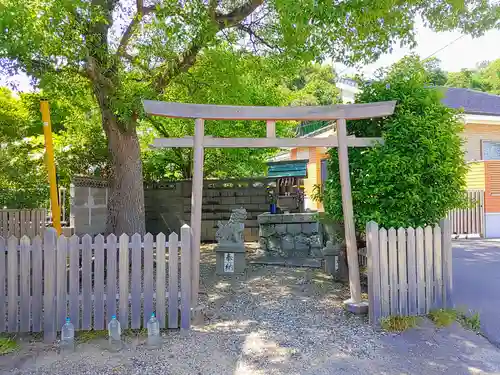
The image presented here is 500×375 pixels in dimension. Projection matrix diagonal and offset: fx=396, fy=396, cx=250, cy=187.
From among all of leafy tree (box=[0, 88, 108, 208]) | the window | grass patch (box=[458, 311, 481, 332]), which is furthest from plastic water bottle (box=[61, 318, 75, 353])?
the window

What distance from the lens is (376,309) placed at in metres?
4.61

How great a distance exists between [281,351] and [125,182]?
520 cm

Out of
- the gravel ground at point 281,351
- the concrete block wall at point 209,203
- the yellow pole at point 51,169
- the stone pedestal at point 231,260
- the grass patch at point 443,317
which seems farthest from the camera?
the concrete block wall at point 209,203

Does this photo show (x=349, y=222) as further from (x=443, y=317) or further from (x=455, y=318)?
(x=455, y=318)

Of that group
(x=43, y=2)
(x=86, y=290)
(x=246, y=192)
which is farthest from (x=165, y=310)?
(x=246, y=192)

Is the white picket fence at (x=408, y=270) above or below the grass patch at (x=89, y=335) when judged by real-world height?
above

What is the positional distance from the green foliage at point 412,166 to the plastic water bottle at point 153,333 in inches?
113

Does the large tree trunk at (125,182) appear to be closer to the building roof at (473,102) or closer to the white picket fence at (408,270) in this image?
the white picket fence at (408,270)

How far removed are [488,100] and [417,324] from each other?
1513cm

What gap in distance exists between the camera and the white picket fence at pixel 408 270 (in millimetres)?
4598

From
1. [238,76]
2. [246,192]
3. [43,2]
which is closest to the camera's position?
[43,2]

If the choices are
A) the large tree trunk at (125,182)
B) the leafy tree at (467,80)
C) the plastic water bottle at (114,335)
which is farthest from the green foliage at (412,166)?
the leafy tree at (467,80)

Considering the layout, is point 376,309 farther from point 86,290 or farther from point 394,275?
point 86,290

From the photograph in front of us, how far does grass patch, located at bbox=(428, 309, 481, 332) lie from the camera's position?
14.9 ft
